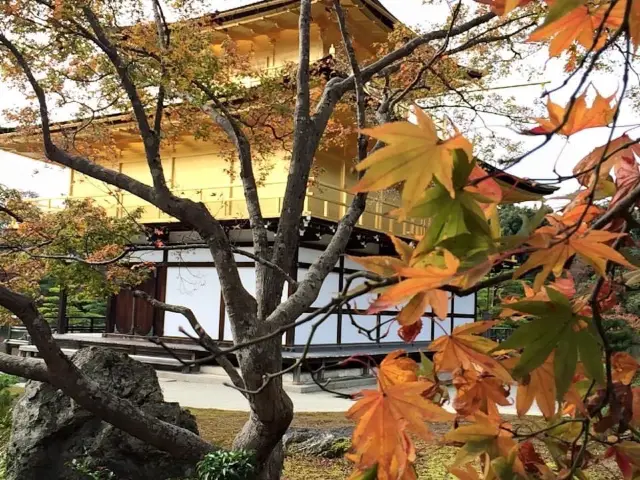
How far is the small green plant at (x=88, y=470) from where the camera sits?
375cm

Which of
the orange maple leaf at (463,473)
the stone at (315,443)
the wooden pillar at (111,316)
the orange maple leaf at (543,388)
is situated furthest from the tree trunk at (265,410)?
the wooden pillar at (111,316)

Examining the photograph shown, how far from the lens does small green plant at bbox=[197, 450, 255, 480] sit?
3.35 m

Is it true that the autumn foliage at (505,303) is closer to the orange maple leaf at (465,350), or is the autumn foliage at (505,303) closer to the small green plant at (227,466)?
the orange maple leaf at (465,350)

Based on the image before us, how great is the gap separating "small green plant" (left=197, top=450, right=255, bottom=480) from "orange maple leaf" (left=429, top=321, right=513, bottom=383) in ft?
10.1

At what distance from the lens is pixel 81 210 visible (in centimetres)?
641

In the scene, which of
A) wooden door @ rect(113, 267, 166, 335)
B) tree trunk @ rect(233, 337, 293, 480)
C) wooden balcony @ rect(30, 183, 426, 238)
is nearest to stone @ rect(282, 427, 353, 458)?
tree trunk @ rect(233, 337, 293, 480)

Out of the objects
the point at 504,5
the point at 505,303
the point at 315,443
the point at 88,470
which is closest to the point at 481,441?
the point at 505,303

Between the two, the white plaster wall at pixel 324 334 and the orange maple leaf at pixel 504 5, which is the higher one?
the orange maple leaf at pixel 504 5

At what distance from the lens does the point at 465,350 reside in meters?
0.57

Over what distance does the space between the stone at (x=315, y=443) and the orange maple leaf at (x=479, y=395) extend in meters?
4.58

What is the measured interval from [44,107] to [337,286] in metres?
7.51

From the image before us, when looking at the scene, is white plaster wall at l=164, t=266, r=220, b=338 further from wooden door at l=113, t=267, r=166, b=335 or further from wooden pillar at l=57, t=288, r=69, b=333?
wooden pillar at l=57, t=288, r=69, b=333

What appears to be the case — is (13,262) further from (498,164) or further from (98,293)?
(498,164)

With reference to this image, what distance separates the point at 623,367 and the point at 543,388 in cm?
14
